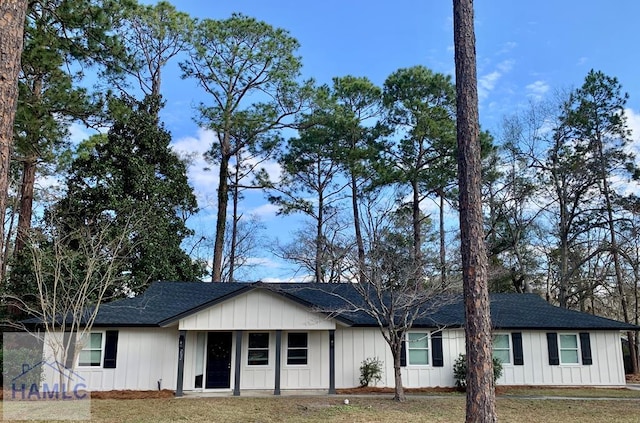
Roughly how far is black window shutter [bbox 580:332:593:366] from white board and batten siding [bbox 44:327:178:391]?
13.1 m

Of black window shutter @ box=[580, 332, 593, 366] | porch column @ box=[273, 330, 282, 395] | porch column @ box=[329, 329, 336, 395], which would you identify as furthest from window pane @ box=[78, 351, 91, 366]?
black window shutter @ box=[580, 332, 593, 366]

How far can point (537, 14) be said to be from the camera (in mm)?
15086

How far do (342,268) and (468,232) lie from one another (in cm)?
674

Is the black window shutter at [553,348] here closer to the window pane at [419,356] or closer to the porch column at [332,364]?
the window pane at [419,356]

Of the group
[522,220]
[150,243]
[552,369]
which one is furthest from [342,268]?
[522,220]

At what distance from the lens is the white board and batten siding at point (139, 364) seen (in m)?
13.3

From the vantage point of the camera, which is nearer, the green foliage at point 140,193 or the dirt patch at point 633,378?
the dirt patch at point 633,378

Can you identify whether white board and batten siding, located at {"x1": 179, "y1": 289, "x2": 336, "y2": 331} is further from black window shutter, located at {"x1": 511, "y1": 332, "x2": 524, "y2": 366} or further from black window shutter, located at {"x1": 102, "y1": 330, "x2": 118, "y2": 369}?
black window shutter, located at {"x1": 511, "y1": 332, "x2": 524, "y2": 366}

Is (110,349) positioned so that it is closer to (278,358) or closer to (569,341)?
(278,358)

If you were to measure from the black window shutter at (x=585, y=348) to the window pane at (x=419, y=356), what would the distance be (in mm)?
5236

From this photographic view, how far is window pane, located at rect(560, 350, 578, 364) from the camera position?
592 inches

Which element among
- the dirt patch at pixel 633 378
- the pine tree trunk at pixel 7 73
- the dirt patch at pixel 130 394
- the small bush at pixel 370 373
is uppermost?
the pine tree trunk at pixel 7 73

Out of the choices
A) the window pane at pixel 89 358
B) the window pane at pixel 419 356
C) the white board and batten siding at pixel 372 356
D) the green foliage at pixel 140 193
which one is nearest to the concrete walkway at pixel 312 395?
the white board and batten siding at pixel 372 356

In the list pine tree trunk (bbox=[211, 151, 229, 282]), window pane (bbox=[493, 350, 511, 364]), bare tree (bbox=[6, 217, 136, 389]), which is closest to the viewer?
bare tree (bbox=[6, 217, 136, 389])
